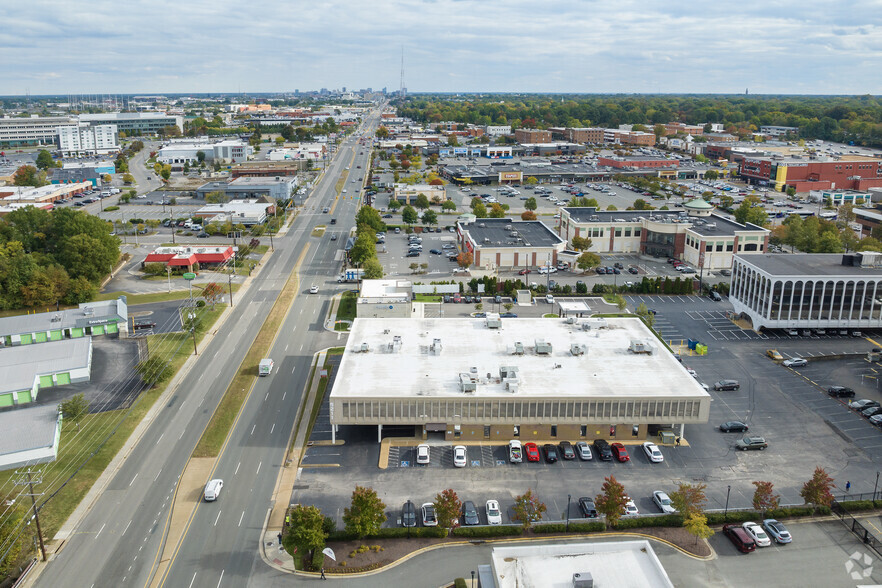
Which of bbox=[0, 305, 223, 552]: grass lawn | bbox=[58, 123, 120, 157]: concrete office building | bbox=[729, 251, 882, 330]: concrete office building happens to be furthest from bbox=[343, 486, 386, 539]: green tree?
bbox=[58, 123, 120, 157]: concrete office building

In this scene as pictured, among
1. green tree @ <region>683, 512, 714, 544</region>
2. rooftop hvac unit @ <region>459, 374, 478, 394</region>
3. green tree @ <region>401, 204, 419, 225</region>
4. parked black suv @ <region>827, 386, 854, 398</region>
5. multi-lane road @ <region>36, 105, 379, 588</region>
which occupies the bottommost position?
multi-lane road @ <region>36, 105, 379, 588</region>

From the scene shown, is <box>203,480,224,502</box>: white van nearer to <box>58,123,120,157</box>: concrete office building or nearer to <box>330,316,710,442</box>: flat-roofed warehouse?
<box>330,316,710,442</box>: flat-roofed warehouse

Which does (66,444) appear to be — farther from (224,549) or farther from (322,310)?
(322,310)

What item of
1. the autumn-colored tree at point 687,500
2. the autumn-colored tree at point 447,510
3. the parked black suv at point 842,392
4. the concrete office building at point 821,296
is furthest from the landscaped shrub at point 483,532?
the concrete office building at point 821,296

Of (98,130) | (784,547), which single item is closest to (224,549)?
(784,547)

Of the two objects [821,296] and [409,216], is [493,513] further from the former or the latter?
[409,216]

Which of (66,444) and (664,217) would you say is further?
(664,217)
